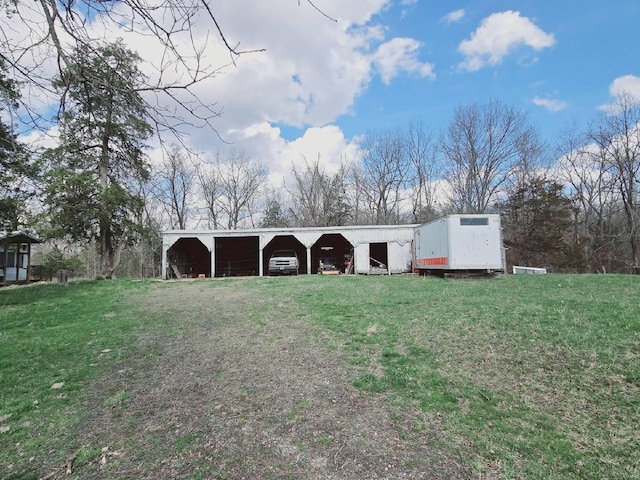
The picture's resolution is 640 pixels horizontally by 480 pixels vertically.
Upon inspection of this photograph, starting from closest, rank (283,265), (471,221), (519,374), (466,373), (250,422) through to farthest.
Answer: (250,422), (519,374), (466,373), (471,221), (283,265)

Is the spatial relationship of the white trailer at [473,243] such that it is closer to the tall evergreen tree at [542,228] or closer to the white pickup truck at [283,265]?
the white pickup truck at [283,265]

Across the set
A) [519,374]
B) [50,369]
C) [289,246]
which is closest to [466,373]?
[519,374]

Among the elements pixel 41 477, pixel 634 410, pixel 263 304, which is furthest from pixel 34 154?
pixel 263 304

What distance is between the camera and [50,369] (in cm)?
452

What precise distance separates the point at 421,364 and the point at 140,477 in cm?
312

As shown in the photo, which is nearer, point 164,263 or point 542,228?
point 164,263

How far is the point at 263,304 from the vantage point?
29.2 feet

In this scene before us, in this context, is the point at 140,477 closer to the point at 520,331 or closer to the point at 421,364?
the point at 421,364

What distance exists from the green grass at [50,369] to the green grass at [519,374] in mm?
2843

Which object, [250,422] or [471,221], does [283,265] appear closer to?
[471,221]

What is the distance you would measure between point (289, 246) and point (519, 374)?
890 inches

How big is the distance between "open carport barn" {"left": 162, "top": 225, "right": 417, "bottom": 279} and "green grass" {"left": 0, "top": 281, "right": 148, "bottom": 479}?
35.9 feet

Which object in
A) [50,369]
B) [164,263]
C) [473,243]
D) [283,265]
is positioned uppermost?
[473,243]

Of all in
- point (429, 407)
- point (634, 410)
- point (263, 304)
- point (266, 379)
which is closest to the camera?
point (634, 410)
